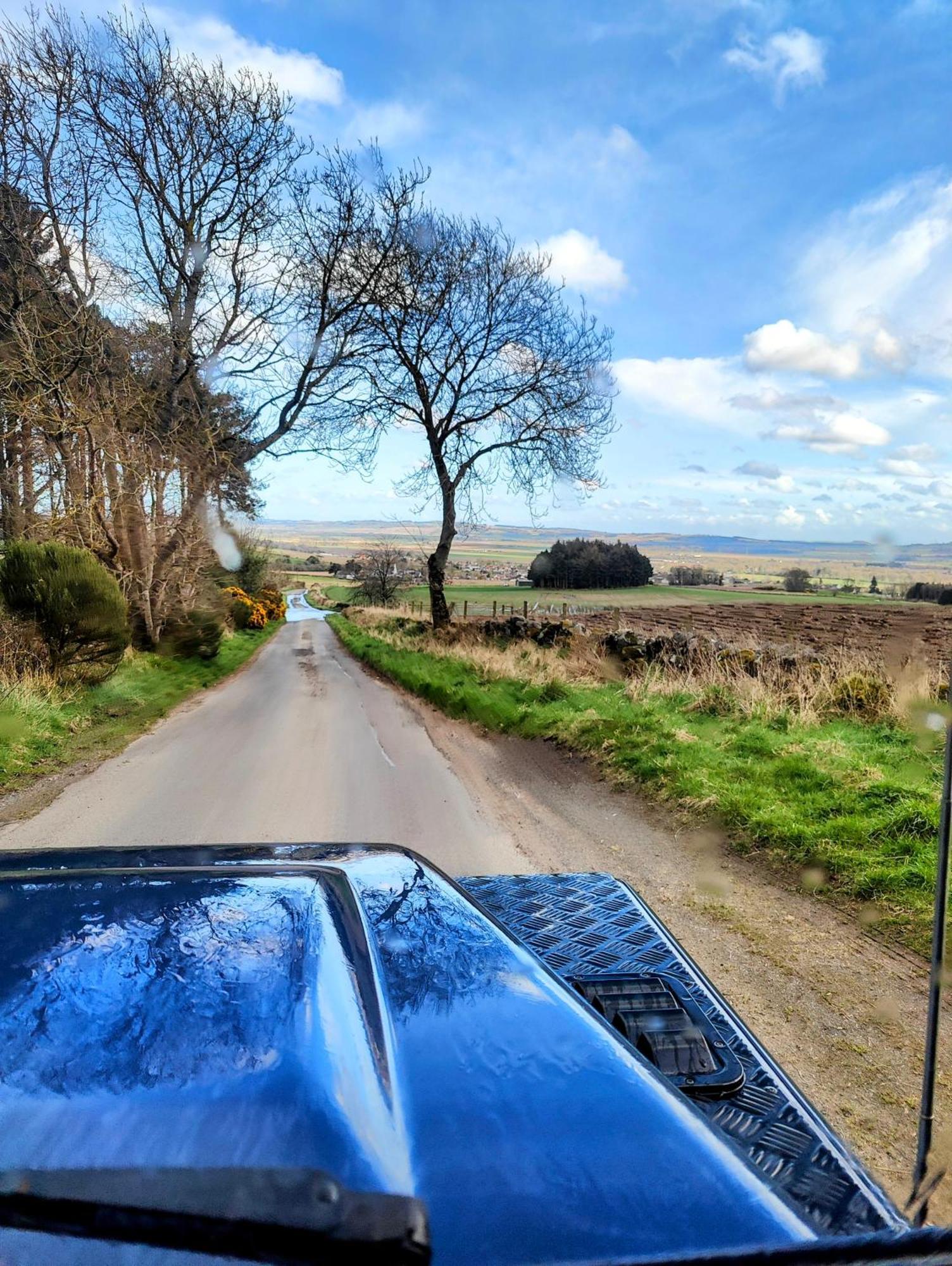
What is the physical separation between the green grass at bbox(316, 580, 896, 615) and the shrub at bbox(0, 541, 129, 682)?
647 inches

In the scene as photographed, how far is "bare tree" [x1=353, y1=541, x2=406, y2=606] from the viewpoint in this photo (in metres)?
48.7

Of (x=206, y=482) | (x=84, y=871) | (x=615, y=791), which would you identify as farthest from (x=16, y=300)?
(x=84, y=871)

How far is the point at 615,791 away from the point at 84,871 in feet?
20.1

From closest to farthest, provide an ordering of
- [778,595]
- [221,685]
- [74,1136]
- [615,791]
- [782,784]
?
[74,1136] < [782,784] < [615,791] < [221,685] < [778,595]

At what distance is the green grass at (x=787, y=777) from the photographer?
4.97 m

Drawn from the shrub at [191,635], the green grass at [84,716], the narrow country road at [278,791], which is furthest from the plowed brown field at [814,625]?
the green grass at [84,716]

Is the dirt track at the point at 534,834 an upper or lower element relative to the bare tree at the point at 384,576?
lower

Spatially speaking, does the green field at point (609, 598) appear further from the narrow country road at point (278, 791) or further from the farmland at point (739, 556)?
the narrow country road at point (278, 791)

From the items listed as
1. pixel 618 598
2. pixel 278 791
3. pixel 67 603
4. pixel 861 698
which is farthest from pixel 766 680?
pixel 618 598

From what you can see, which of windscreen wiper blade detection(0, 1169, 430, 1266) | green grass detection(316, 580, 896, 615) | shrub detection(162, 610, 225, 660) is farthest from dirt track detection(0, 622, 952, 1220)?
green grass detection(316, 580, 896, 615)

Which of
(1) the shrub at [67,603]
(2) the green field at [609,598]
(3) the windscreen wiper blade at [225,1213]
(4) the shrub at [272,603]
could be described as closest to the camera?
(3) the windscreen wiper blade at [225,1213]

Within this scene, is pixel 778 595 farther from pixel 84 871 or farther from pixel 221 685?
pixel 84 871

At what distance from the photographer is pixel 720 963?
3.99m

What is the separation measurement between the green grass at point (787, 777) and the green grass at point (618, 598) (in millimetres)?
14727
